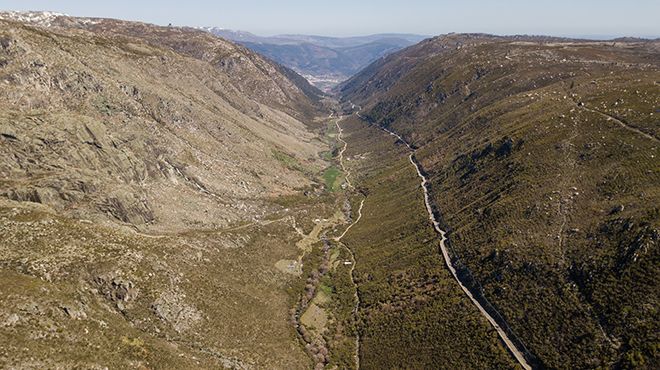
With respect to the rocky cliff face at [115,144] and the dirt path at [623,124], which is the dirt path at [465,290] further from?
the rocky cliff face at [115,144]

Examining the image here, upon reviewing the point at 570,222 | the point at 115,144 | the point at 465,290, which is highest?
the point at 115,144

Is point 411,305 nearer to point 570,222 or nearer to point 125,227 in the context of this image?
point 570,222

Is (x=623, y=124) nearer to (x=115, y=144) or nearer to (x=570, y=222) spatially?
(x=570, y=222)

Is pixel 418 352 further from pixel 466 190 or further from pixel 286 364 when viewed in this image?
pixel 466 190

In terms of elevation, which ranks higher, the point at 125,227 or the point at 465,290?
the point at 125,227

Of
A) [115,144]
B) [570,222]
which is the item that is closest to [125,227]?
[115,144]

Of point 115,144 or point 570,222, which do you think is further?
point 115,144

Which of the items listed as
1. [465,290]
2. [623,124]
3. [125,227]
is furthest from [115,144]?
[623,124]

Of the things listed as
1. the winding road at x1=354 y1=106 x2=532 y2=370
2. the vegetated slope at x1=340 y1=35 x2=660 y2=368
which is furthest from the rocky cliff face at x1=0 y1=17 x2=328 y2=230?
the vegetated slope at x1=340 y1=35 x2=660 y2=368

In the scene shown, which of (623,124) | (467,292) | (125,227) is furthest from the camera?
(623,124)

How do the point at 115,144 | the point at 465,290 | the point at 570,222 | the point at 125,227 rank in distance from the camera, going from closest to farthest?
the point at 570,222 → the point at 465,290 → the point at 125,227 → the point at 115,144
